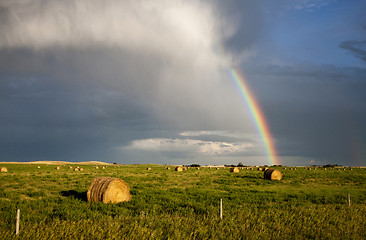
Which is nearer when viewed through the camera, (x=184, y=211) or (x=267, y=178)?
(x=184, y=211)

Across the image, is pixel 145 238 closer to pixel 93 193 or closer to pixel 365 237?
pixel 365 237

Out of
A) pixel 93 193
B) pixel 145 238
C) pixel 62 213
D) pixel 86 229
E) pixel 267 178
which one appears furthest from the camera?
pixel 267 178

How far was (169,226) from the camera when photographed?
365 inches

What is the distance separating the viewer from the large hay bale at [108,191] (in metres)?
15.5

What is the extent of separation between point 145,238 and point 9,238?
12.8ft

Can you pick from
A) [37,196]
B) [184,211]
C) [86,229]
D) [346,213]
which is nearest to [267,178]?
[346,213]

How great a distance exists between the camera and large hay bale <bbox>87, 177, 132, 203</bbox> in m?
15.5

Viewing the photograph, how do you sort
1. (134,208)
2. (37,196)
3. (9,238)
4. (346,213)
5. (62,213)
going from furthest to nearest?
(37,196) → (134,208) → (346,213) → (62,213) → (9,238)

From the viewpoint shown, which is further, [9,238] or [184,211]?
[184,211]

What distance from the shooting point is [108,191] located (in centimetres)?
1550

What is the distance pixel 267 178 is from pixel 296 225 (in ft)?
81.1

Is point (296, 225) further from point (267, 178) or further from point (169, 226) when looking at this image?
point (267, 178)

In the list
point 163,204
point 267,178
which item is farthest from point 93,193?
point 267,178

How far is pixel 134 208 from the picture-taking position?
13930 mm
